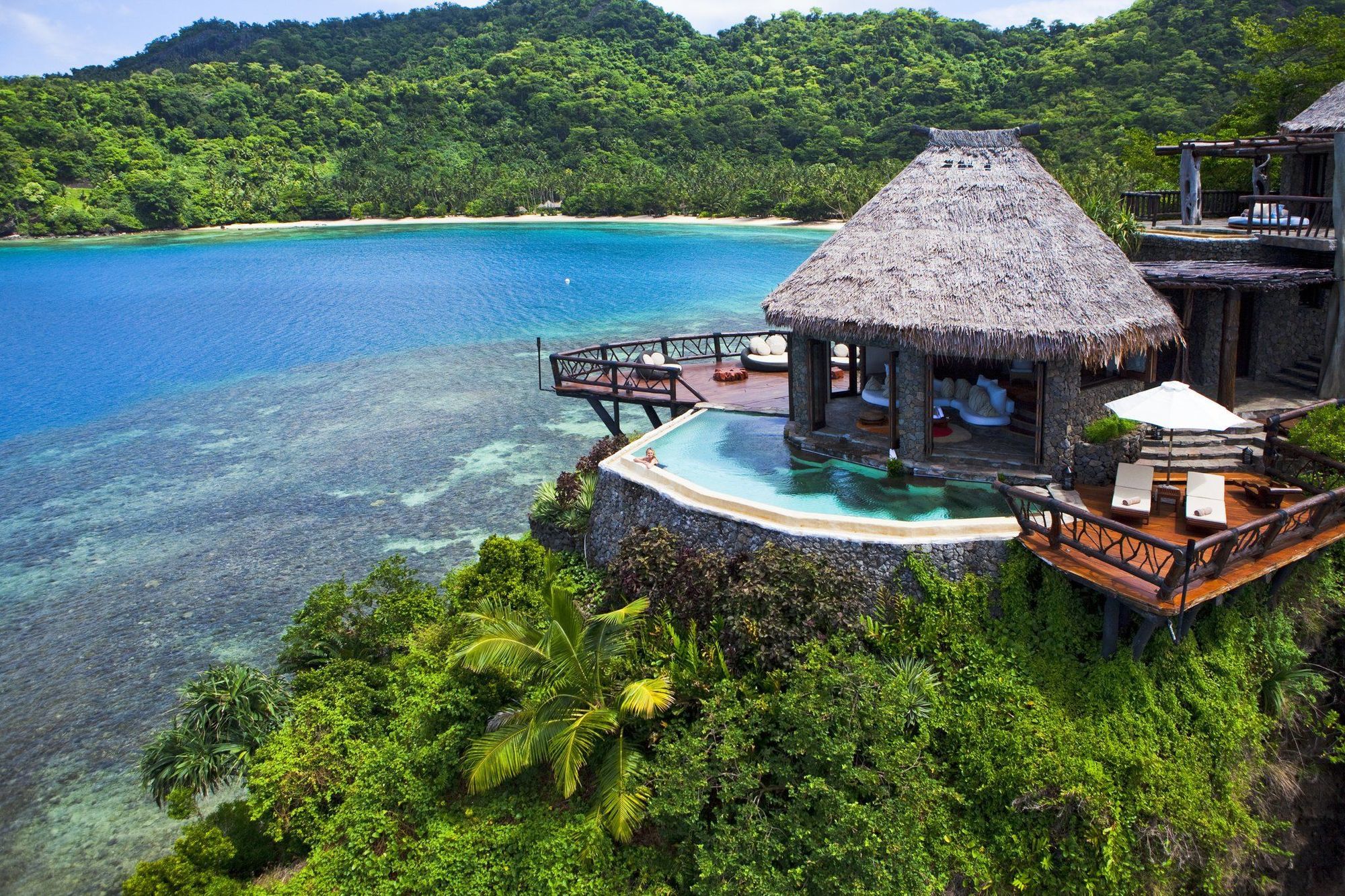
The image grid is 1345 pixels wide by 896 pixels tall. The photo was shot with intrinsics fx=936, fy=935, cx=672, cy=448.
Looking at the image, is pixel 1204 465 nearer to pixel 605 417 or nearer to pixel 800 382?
pixel 800 382

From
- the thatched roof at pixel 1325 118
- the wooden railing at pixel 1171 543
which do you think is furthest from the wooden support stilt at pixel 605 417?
the thatched roof at pixel 1325 118

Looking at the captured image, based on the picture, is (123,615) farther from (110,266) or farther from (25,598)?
(110,266)

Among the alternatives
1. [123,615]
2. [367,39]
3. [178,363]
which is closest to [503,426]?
[123,615]

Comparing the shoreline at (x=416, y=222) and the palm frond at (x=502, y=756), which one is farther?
the shoreline at (x=416, y=222)

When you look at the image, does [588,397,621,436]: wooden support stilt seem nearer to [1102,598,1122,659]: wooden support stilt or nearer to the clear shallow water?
the clear shallow water

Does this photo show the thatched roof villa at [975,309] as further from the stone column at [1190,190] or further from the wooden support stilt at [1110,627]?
the stone column at [1190,190]

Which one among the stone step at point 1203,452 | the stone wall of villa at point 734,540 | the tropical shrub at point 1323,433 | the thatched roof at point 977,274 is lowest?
the stone wall of villa at point 734,540
